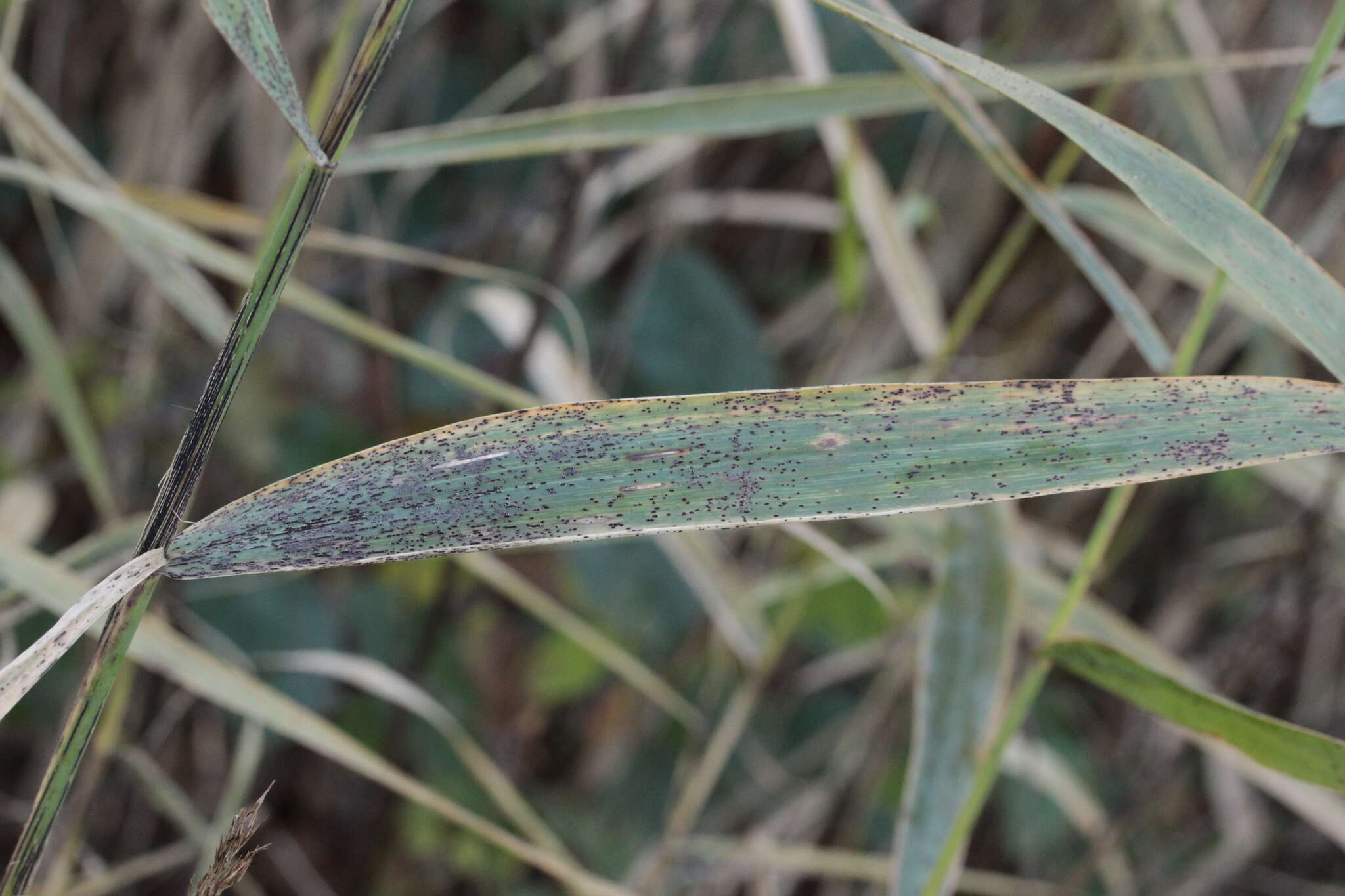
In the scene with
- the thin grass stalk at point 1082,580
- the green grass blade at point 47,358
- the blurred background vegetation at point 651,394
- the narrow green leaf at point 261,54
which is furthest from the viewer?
the blurred background vegetation at point 651,394

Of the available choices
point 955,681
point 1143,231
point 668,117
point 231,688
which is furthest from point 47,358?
point 1143,231

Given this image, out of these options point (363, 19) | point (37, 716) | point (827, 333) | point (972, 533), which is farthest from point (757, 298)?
point (37, 716)

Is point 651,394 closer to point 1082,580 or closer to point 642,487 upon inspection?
point 1082,580

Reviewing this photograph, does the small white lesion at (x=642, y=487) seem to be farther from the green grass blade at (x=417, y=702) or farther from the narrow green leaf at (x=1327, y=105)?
the green grass blade at (x=417, y=702)

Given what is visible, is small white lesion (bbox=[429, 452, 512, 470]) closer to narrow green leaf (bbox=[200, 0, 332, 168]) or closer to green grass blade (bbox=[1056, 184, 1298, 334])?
narrow green leaf (bbox=[200, 0, 332, 168])

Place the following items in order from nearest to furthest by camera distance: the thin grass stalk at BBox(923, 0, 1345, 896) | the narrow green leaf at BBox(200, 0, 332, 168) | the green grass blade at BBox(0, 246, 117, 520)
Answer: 1. the narrow green leaf at BBox(200, 0, 332, 168)
2. the thin grass stalk at BBox(923, 0, 1345, 896)
3. the green grass blade at BBox(0, 246, 117, 520)

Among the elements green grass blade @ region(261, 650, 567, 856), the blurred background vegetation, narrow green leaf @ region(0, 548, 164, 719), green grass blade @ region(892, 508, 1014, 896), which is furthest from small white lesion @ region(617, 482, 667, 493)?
the blurred background vegetation

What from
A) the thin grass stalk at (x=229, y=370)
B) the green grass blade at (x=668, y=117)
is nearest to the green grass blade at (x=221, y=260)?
the green grass blade at (x=668, y=117)
